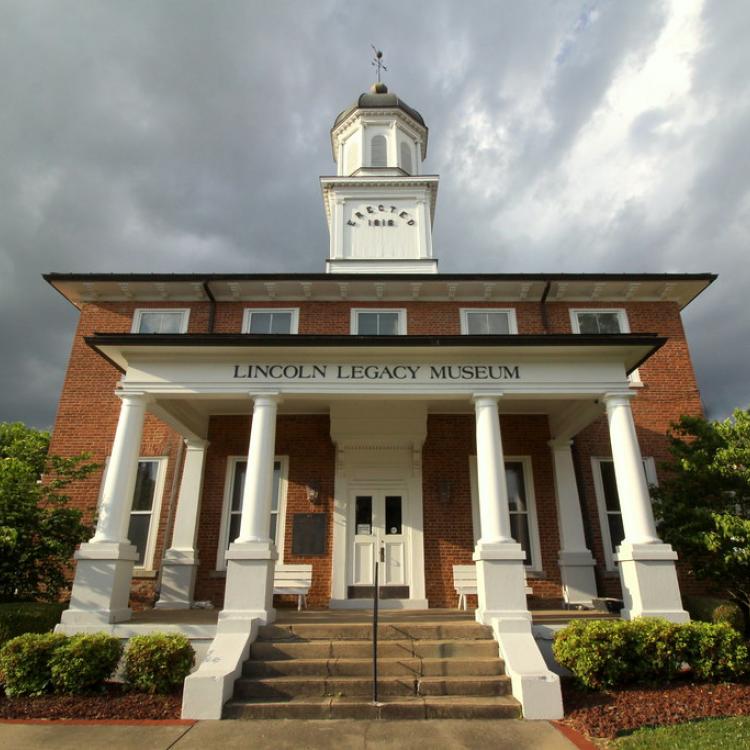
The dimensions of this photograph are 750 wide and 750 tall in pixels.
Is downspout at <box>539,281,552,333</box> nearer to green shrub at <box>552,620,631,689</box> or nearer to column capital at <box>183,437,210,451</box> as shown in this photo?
green shrub at <box>552,620,631,689</box>

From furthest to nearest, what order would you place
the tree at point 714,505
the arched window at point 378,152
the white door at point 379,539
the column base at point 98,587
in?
the arched window at point 378,152 → the white door at point 379,539 → the tree at point 714,505 → the column base at point 98,587

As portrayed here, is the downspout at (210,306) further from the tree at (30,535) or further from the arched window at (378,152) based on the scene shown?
the arched window at (378,152)

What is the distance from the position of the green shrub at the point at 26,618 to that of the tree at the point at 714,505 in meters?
11.2

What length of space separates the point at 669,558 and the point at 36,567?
11.1 meters

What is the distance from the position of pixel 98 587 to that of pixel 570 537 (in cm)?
946

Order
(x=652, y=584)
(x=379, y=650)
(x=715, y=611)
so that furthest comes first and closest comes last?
(x=715, y=611)
(x=652, y=584)
(x=379, y=650)

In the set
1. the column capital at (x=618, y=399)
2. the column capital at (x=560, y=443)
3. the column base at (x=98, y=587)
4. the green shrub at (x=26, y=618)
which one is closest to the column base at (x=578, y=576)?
the column capital at (x=560, y=443)

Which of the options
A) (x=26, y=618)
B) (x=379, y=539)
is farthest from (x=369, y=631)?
(x=26, y=618)

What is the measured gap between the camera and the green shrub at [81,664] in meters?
6.80

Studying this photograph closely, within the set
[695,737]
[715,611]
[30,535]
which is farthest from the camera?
[715,611]

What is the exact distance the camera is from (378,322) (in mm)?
14078

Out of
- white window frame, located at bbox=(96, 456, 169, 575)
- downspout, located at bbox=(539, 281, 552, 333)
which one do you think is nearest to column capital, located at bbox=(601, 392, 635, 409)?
downspout, located at bbox=(539, 281, 552, 333)

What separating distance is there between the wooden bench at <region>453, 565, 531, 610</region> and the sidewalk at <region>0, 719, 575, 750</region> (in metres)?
4.39

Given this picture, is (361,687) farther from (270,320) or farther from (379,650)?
(270,320)
